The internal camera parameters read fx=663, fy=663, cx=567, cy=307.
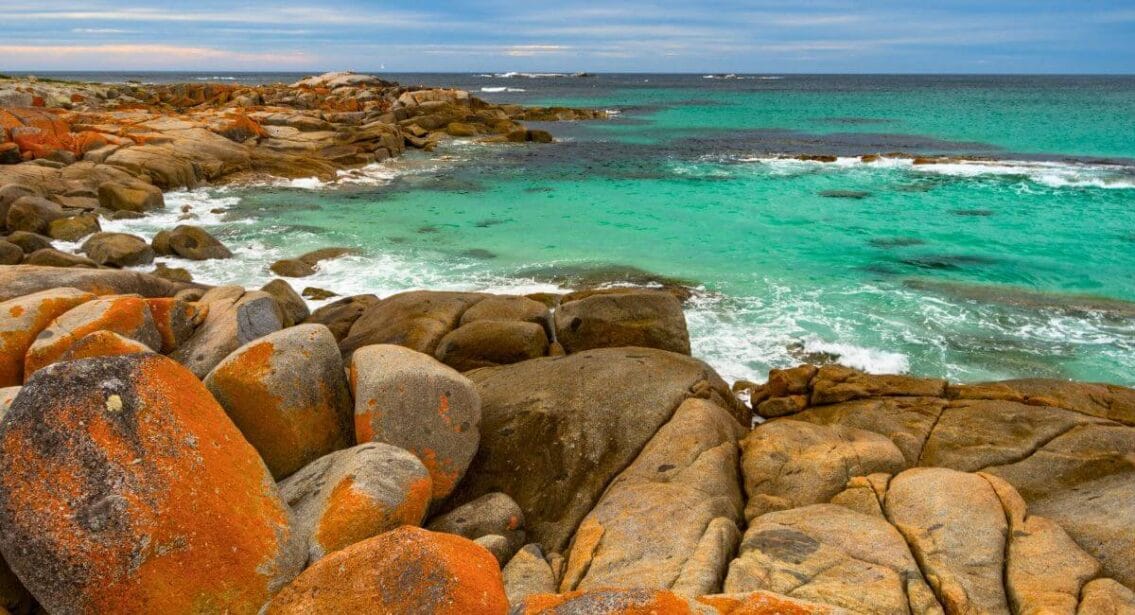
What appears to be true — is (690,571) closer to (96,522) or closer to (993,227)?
(96,522)

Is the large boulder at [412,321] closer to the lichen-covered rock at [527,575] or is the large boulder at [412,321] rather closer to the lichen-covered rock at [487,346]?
the lichen-covered rock at [487,346]

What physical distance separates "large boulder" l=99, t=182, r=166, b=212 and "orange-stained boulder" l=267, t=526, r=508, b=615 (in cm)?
2329

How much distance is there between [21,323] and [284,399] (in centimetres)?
353

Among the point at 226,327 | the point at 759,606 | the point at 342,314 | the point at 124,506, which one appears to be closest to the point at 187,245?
the point at 342,314

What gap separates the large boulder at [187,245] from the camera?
1775 centimetres

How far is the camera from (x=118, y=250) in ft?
53.6

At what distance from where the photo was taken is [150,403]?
4555 millimetres

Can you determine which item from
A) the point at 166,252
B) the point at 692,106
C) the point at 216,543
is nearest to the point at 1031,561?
the point at 216,543

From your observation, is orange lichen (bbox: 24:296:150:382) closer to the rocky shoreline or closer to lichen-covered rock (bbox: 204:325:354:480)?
the rocky shoreline

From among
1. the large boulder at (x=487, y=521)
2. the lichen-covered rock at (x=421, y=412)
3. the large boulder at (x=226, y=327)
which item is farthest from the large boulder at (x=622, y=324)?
the large boulder at (x=226, y=327)

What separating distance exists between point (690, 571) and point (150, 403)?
13.3 ft

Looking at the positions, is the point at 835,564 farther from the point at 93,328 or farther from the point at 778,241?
the point at 778,241

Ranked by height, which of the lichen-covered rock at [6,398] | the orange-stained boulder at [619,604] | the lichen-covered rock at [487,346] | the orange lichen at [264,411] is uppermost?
the lichen-covered rock at [6,398]

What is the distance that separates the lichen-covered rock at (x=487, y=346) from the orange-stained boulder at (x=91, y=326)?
3815mm
